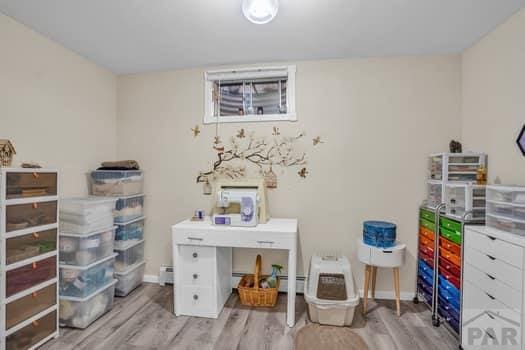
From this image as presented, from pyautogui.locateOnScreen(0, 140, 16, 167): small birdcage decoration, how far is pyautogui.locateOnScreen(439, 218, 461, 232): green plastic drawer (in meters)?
3.15

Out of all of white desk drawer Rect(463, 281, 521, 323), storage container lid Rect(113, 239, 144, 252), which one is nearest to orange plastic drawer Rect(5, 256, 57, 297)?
storage container lid Rect(113, 239, 144, 252)

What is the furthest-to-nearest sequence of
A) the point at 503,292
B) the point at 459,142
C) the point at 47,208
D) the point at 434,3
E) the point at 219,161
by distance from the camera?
the point at 219,161, the point at 459,142, the point at 47,208, the point at 434,3, the point at 503,292

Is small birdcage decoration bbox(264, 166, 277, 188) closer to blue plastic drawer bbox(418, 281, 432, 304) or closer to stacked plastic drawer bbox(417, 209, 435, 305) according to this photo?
stacked plastic drawer bbox(417, 209, 435, 305)

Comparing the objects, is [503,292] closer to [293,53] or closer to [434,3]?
[434,3]

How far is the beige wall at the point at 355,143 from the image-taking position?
96.1 inches

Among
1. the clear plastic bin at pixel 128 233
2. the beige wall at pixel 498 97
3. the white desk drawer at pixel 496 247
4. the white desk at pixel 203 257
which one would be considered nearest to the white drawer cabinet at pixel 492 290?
the white desk drawer at pixel 496 247

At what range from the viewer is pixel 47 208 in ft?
6.10

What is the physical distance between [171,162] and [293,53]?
167 cm

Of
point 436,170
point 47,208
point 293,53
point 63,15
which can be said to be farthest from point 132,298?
point 436,170

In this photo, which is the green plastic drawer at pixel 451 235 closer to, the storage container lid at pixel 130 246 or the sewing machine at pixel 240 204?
the sewing machine at pixel 240 204

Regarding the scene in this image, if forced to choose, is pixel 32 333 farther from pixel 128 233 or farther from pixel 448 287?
pixel 448 287

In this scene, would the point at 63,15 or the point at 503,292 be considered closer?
the point at 503,292

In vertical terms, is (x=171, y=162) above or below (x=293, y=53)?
below

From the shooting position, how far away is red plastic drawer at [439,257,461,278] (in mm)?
1860
